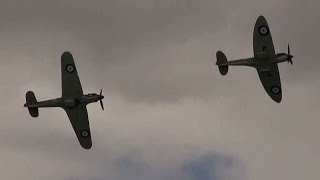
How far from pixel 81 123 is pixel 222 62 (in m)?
19.2

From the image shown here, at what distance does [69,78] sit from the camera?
127312mm

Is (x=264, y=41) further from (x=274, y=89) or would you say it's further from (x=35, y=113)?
(x=35, y=113)

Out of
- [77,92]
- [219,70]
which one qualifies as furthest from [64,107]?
[219,70]

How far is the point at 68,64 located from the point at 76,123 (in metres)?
8.39

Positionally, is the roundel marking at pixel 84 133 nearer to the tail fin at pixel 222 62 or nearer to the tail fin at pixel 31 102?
the tail fin at pixel 31 102

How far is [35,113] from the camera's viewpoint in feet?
421

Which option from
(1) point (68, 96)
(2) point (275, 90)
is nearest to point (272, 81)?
(2) point (275, 90)

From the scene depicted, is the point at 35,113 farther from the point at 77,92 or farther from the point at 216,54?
the point at 216,54

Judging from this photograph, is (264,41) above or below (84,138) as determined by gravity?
above

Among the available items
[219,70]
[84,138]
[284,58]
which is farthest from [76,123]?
[284,58]

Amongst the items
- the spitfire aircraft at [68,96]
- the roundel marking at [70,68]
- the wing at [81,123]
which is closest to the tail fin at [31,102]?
the spitfire aircraft at [68,96]

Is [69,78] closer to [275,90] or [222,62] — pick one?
[222,62]

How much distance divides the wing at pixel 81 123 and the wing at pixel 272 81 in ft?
73.3

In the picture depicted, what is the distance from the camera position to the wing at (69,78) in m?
127
